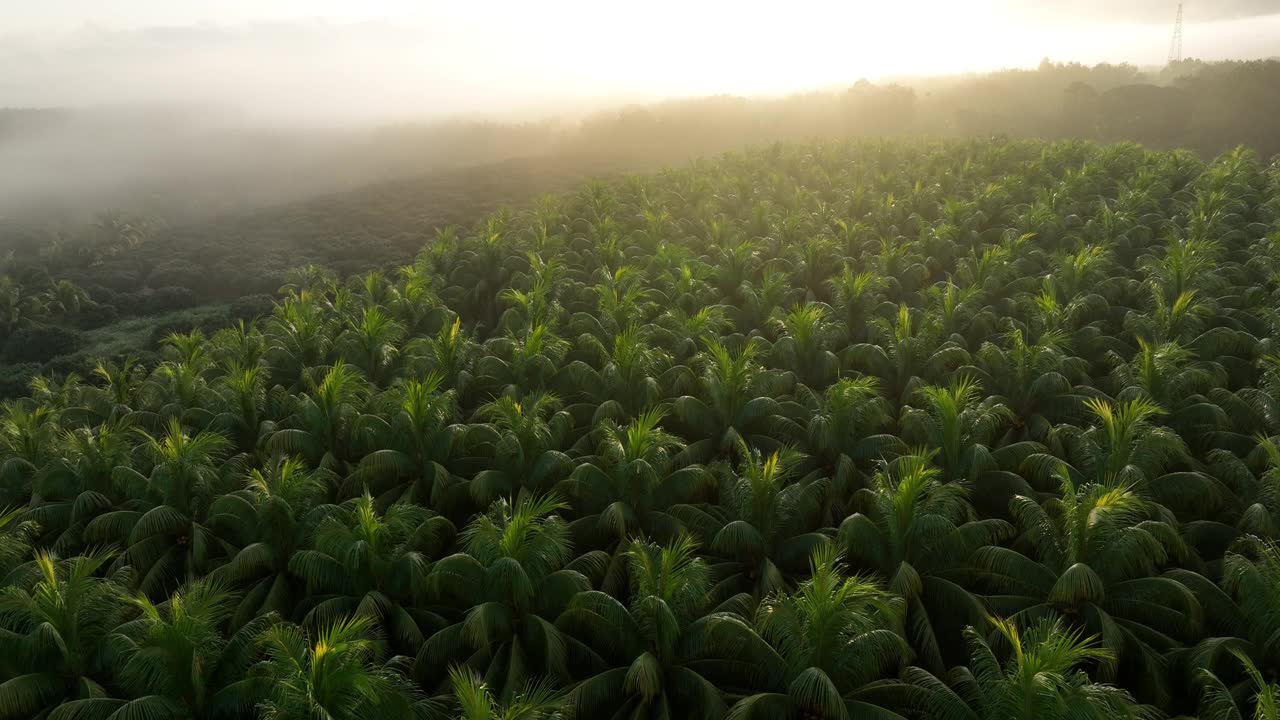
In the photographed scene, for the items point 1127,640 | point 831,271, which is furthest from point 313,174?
point 1127,640

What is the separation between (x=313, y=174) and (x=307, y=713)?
194459mm

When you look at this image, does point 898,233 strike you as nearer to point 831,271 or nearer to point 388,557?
Answer: point 831,271

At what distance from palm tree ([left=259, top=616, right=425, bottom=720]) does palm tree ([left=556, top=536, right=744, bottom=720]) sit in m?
3.60

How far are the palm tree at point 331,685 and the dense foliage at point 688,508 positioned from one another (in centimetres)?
7

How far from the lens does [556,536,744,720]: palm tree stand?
50.0 feet

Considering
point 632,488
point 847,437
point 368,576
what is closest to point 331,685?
point 368,576

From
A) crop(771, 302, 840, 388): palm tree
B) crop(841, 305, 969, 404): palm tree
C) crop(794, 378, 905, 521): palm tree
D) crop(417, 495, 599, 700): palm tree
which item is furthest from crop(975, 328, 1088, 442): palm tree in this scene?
crop(417, 495, 599, 700): palm tree

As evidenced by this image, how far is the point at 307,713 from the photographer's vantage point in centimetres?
1252

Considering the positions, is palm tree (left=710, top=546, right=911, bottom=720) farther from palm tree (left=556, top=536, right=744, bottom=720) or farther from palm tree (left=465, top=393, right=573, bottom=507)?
palm tree (left=465, top=393, right=573, bottom=507)

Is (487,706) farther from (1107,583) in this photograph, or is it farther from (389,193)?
(389,193)

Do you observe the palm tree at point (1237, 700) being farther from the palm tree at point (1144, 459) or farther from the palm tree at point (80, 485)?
the palm tree at point (80, 485)

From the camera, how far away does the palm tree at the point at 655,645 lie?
50.0ft

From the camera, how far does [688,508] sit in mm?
21000

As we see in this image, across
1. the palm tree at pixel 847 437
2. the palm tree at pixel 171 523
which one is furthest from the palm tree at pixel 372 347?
the palm tree at pixel 847 437
